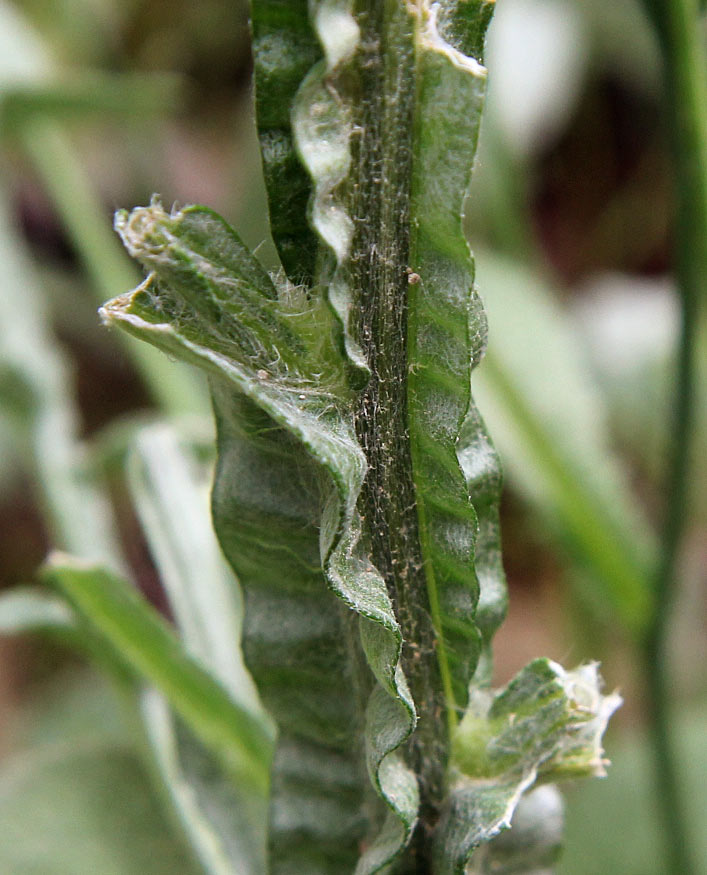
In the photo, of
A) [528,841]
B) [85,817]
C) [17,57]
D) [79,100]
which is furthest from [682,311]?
[17,57]

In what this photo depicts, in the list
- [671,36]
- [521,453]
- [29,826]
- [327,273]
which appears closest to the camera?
[327,273]

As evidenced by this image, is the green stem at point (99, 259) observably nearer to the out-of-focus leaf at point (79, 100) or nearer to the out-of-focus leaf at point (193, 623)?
the out-of-focus leaf at point (79, 100)

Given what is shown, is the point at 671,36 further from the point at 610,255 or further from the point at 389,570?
the point at 610,255

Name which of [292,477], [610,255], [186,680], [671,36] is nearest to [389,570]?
[292,477]

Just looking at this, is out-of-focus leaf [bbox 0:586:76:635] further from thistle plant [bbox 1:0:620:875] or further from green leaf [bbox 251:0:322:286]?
green leaf [bbox 251:0:322:286]

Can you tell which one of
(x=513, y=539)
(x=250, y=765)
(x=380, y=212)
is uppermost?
(x=380, y=212)

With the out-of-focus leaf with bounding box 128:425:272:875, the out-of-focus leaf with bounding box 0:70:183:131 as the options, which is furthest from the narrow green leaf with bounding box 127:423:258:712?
the out-of-focus leaf with bounding box 0:70:183:131

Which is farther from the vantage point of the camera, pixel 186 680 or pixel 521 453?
pixel 521 453

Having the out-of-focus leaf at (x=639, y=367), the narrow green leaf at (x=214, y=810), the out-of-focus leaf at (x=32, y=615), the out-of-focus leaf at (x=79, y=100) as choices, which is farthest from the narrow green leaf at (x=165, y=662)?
the out-of-focus leaf at (x=639, y=367)

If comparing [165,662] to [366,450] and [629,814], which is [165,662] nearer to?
[366,450]
